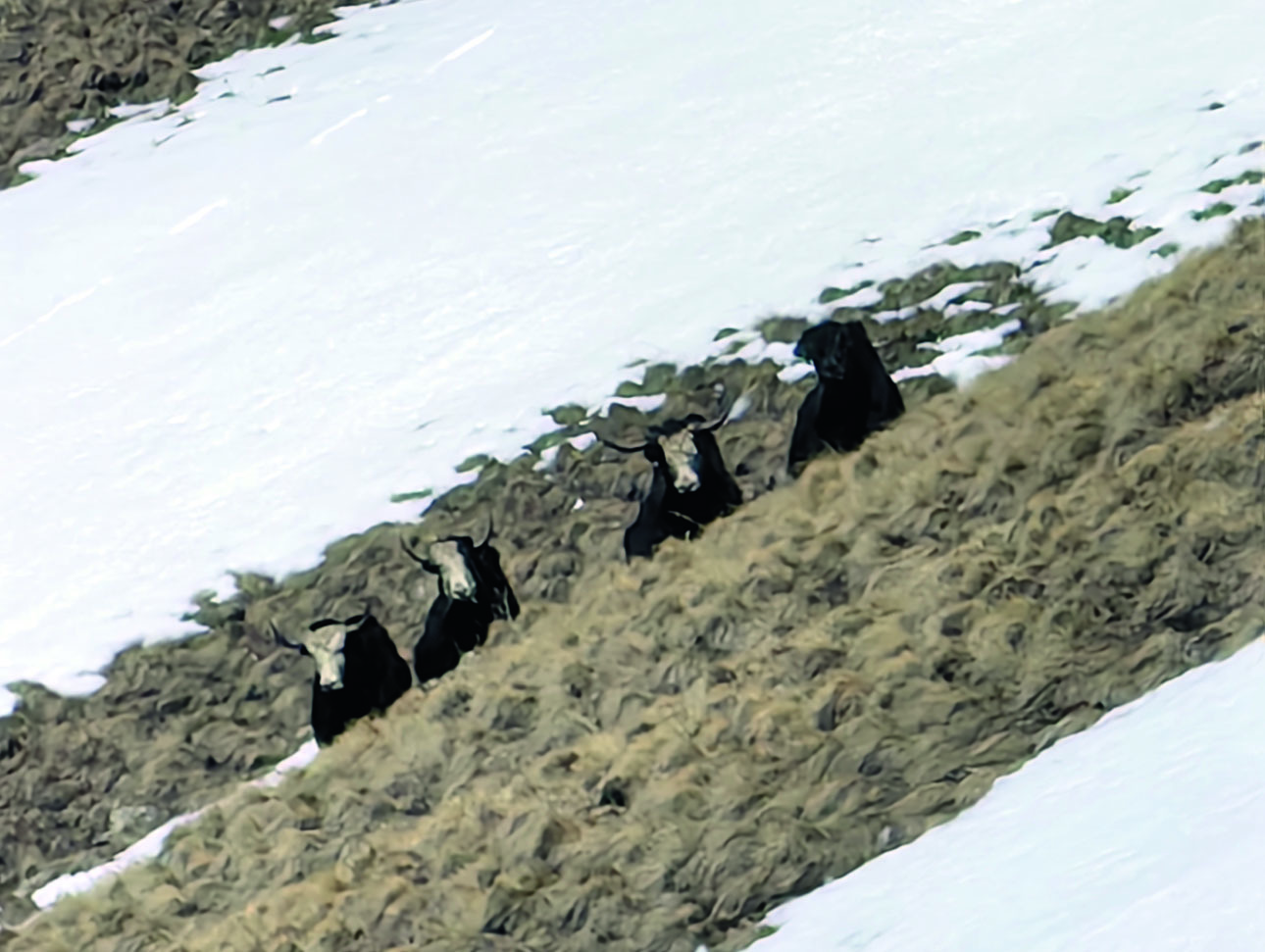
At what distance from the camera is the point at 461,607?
10.4ft

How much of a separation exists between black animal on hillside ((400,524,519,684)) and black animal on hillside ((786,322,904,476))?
23.3 inches

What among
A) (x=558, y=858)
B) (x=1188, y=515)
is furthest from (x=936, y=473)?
(x=558, y=858)

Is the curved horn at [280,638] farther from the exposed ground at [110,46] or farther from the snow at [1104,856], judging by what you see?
the exposed ground at [110,46]

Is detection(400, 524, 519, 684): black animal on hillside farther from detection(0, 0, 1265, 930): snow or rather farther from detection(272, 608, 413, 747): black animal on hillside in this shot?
detection(0, 0, 1265, 930): snow

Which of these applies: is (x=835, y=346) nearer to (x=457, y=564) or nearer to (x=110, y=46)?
(x=457, y=564)

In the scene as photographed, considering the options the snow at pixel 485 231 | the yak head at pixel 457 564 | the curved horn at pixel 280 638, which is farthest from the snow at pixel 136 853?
the yak head at pixel 457 564

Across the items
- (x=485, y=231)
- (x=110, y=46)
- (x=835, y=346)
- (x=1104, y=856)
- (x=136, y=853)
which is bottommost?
(x=136, y=853)

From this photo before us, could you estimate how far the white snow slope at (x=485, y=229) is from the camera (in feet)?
10.7

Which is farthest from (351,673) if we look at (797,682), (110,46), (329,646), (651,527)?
(110,46)

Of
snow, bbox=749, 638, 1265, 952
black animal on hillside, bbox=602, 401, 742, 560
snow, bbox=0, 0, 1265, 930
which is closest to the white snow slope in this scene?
snow, bbox=0, 0, 1265, 930

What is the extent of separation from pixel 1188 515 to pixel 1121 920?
0.71 metres

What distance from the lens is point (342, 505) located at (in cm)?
346

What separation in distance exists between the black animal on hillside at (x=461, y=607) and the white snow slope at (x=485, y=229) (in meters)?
0.30

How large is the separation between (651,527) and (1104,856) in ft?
4.07
